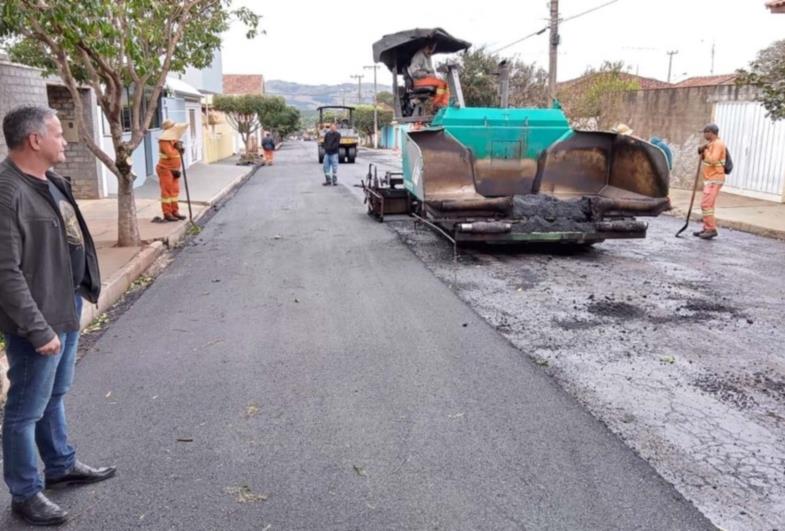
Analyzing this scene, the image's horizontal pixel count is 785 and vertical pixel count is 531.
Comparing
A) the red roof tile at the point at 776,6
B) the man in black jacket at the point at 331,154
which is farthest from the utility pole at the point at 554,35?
the red roof tile at the point at 776,6

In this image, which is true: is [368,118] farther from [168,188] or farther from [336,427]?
[336,427]

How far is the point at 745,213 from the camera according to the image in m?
12.9

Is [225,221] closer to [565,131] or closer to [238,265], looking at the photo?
[238,265]

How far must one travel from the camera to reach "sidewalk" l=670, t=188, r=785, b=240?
36.9 ft

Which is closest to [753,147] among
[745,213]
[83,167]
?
[745,213]

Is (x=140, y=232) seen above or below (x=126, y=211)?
below

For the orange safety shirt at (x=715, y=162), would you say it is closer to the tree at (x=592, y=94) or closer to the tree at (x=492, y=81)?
the tree at (x=592, y=94)

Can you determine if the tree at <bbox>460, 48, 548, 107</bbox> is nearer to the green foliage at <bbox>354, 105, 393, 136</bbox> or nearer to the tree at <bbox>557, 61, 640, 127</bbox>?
the tree at <bbox>557, 61, 640, 127</bbox>

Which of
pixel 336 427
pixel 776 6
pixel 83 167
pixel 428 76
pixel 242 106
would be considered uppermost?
pixel 776 6

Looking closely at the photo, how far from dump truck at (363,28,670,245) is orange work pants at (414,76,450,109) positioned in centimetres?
166

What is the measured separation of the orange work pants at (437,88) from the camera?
36.8ft

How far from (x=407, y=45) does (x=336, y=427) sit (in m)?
8.80

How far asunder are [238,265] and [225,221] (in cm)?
454

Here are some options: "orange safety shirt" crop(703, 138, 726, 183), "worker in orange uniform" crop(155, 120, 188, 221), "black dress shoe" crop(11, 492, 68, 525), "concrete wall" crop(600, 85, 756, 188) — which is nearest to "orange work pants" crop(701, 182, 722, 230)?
"orange safety shirt" crop(703, 138, 726, 183)
